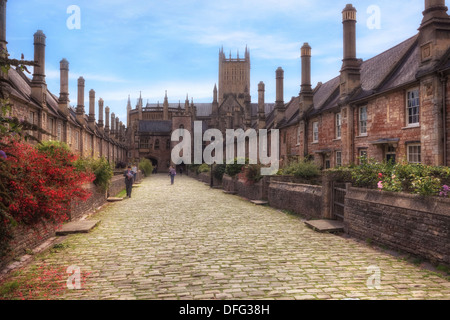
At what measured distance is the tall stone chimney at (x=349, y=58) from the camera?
70.1ft

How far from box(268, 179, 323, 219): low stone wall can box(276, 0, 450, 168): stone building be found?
3868 mm

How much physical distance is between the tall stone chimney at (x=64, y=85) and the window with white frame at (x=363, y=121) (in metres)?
24.6

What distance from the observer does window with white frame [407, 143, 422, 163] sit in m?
16.1

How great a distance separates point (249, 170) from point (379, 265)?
42.3 ft

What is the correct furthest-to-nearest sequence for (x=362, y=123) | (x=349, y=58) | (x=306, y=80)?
(x=306, y=80), (x=349, y=58), (x=362, y=123)

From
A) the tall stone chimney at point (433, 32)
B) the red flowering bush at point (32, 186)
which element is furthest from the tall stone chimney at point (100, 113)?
the red flowering bush at point (32, 186)

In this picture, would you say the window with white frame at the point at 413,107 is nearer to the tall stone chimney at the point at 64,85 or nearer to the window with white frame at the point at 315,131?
the window with white frame at the point at 315,131

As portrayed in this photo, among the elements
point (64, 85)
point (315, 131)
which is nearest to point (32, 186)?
point (315, 131)

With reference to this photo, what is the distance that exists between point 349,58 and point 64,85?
24.5m

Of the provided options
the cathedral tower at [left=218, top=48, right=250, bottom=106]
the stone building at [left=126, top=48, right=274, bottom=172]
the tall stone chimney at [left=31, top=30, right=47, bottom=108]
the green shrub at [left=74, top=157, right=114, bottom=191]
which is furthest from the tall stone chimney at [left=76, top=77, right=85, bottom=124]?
the cathedral tower at [left=218, top=48, right=250, bottom=106]

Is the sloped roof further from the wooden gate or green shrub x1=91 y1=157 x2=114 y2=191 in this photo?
the wooden gate

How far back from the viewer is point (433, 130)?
14.6m

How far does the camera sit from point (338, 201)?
10438 millimetres

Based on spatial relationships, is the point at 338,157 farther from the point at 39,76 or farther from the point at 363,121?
the point at 39,76
